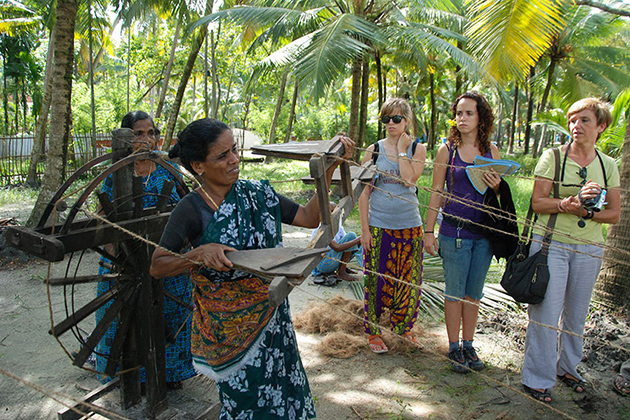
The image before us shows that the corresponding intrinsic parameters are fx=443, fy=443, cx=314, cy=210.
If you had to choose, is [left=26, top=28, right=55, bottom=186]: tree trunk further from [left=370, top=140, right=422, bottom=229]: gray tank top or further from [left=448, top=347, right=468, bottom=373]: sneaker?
[left=448, top=347, right=468, bottom=373]: sneaker

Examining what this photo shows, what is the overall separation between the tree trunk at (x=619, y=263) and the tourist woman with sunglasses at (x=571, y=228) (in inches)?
36.1

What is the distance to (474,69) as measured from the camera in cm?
911

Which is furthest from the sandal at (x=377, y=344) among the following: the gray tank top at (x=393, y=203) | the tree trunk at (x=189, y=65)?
the tree trunk at (x=189, y=65)

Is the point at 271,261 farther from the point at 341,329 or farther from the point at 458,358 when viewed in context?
the point at 341,329

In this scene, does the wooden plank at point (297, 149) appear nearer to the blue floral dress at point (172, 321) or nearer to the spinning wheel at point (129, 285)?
the spinning wheel at point (129, 285)

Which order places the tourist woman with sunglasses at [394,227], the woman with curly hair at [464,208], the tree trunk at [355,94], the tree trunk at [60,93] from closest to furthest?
the woman with curly hair at [464,208], the tourist woman with sunglasses at [394,227], the tree trunk at [60,93], the tree trunk at [355,94]

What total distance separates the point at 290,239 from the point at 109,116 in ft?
56.8

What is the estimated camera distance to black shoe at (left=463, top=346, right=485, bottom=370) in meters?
3.18

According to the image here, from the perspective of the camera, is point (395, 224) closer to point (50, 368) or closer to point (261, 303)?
point (261, 303)

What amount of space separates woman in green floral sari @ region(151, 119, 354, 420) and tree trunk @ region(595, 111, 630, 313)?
111 inches

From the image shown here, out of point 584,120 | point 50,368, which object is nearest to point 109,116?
point 50,368

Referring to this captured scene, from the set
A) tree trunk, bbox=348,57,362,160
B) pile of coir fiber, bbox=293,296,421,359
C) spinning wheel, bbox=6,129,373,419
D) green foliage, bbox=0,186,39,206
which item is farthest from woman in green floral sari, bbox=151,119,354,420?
green foliage, bbox=0,186,39,206

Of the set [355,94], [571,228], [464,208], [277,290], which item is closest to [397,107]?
[464,208]

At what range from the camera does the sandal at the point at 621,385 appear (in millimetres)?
2855
